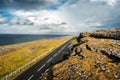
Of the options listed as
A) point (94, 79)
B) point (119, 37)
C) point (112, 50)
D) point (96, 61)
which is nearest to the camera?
point (94, 79)

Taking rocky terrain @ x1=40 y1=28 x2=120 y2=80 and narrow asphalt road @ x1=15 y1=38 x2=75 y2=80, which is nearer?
rocky terrain @ x1=40 y1=28 x2=120 y2=80

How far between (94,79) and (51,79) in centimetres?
1251

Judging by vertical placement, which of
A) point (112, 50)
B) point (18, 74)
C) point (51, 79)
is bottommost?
point (18, 74)

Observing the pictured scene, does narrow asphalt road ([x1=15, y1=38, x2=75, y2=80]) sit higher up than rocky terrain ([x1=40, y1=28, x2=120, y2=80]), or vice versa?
rocky terrain ([x1=40, y1=28, x2=120, y2=80])

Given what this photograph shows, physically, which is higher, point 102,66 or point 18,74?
point 102,66

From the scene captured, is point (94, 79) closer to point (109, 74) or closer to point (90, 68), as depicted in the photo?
point (109, 74)

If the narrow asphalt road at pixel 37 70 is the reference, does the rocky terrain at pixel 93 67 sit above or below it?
above

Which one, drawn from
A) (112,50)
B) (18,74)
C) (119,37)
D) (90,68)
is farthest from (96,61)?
(18,74)

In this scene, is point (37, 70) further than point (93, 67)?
Yes

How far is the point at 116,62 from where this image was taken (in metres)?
Answer: 42.0

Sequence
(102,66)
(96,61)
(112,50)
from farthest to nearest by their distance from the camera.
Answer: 1. (112,50)
2. (96,61)
3. (102,66)

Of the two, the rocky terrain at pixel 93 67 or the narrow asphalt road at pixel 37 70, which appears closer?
the rocky terrain at pixel 93 67

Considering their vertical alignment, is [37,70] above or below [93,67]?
below

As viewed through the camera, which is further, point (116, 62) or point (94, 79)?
point (116, 62)
